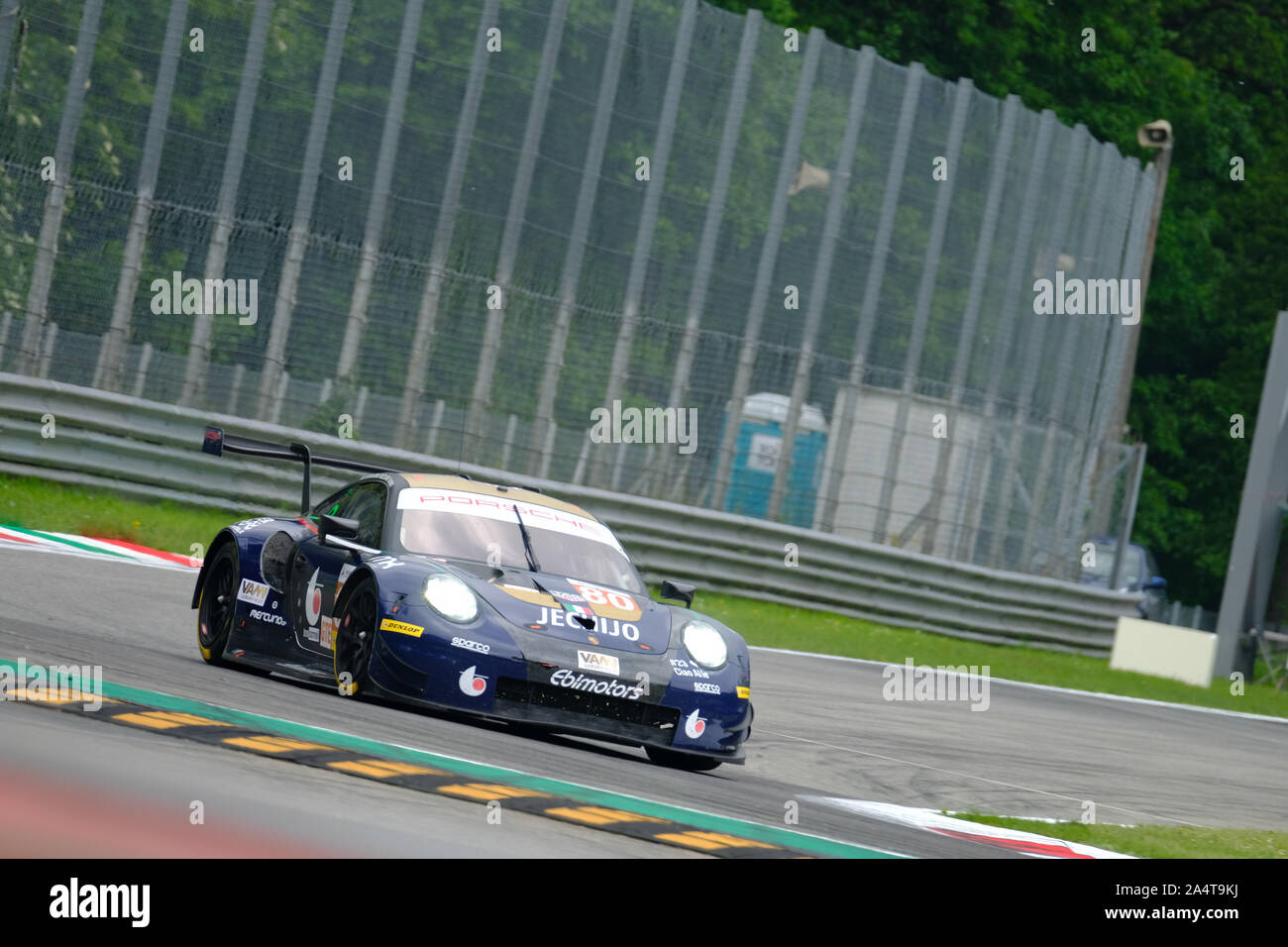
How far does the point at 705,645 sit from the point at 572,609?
72 centimetres

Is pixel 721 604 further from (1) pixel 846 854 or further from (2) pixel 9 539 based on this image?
(1) pixel 846 854

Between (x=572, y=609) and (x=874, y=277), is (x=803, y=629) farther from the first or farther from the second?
(x=572, y=609)

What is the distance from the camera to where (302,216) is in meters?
19.1

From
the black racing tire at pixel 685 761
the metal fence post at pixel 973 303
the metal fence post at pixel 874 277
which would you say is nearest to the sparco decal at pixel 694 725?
the black racing tire at pixel 685 761

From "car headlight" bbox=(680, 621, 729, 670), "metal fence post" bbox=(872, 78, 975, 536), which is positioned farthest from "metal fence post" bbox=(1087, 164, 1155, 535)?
"car headlight" bbox=(680, 621, 729, 670)

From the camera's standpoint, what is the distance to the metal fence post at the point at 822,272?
2203 centimetres

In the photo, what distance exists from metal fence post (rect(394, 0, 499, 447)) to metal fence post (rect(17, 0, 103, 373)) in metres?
3.68

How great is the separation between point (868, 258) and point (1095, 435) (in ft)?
20.4

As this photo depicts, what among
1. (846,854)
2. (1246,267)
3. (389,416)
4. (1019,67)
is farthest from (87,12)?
(1246,267)

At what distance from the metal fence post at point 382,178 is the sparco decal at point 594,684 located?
11.1 metres

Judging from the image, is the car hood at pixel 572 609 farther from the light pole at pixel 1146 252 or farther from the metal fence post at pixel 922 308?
the light pole at pixel 1146 252

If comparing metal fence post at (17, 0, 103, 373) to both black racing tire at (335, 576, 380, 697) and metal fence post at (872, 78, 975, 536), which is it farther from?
metal fence post at (872, 78, 975, 536)

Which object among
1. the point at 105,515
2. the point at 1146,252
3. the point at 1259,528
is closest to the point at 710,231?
the point at 105,515

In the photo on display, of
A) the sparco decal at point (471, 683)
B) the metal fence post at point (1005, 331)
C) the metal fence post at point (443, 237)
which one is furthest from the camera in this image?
the metal fence post at point (1005, 331)
